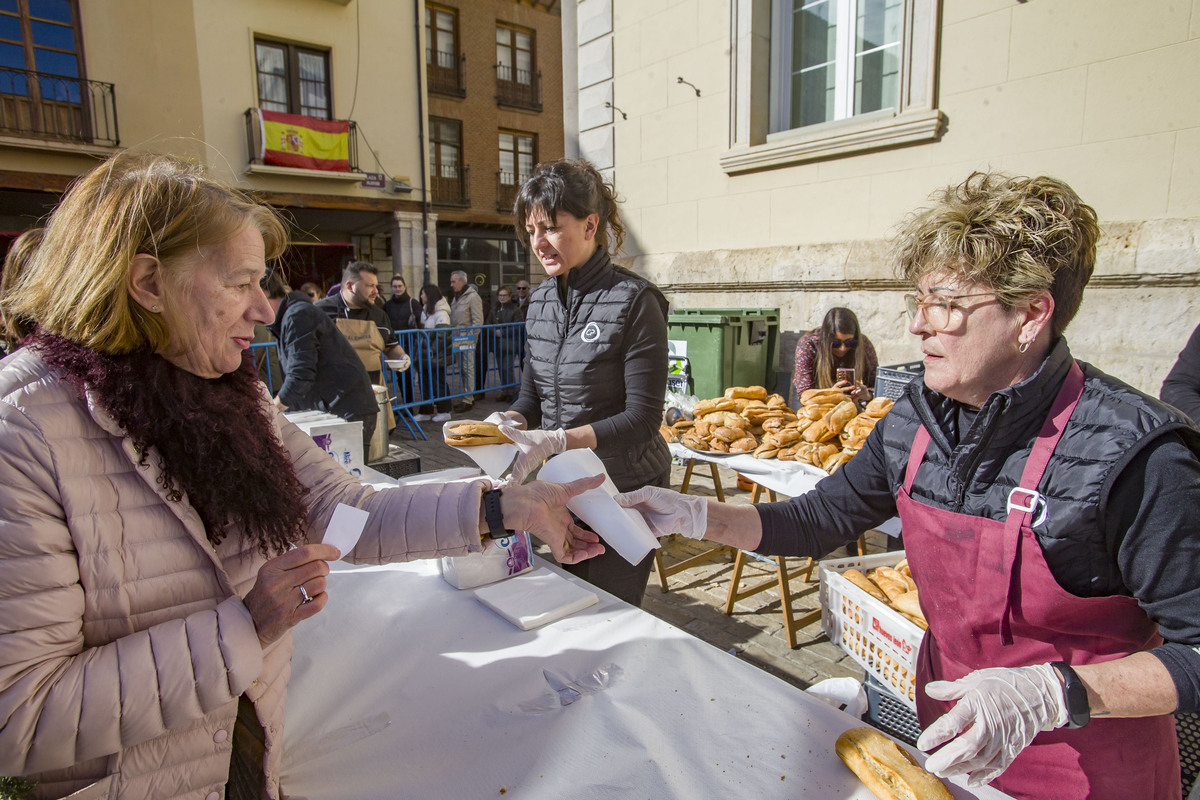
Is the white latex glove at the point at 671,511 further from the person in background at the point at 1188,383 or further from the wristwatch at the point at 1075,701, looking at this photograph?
the person in background at the point at 1188,383

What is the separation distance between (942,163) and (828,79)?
5.48 ft

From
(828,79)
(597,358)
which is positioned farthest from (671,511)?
(828,79)

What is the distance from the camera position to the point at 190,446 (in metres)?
1.17

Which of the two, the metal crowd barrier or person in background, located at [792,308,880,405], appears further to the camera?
the metal crowd barrier

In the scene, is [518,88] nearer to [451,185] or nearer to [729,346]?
[451,185]

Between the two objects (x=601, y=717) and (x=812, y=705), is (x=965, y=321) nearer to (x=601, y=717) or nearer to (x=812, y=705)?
(x=812, y=705)

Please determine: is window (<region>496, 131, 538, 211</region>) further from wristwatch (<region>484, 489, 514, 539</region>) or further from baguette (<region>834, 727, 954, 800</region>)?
baguette (<region>834, 727, 954, 800</region>)

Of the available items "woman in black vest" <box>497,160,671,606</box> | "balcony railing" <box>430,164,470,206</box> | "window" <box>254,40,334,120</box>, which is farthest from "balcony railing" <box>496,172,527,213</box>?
"woman in black vest" <box>497,160,671,606</box>

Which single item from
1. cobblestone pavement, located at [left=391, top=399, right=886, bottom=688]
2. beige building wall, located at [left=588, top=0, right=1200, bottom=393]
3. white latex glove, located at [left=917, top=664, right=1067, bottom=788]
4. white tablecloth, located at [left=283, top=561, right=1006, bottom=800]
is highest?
beige building wall, located at [left=588, top=0, right=1200, bottom=393]

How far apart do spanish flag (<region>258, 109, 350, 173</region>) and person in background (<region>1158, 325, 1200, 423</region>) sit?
52.3ft

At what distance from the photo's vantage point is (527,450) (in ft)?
6.98

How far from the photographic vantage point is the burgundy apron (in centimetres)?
129

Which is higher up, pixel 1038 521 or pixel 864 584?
pixel 1038 521

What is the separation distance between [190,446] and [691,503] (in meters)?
1.23
